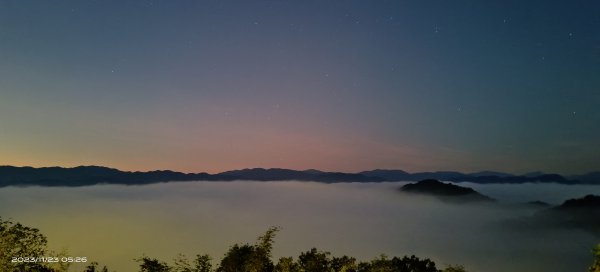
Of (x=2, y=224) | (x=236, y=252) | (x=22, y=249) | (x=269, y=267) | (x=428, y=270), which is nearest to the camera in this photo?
(x=22, y=249)

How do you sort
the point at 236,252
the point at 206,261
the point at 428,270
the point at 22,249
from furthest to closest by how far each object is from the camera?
the point at 236,252 → the point at 428,270 → the point at 206,261 → the point at 22,249

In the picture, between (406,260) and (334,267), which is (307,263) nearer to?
(334,267)

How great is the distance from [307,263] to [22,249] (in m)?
25.9

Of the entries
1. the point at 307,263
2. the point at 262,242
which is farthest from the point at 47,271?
the point at 307,263

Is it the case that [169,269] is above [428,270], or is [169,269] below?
above

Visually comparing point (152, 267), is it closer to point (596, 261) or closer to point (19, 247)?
point (19, 247)

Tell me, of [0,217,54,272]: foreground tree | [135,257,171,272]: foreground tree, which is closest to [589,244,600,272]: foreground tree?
[135,257,171,272]: foreground tree

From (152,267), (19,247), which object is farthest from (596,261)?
(19,247)

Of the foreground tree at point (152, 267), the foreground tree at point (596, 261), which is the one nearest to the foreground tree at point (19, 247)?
the foreground tree at point (152, 267)

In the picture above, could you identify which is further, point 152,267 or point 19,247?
point 19,247

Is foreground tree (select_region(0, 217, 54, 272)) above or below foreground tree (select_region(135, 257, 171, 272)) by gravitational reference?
above

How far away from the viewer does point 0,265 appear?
3241 cm

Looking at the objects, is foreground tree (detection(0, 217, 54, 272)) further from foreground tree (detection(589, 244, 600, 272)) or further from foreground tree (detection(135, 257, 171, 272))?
foreground tree (detection(589, 244, 600, 272))

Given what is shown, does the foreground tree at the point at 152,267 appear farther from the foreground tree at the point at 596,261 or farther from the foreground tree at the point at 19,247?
the foreground tree at the point at 596,261
